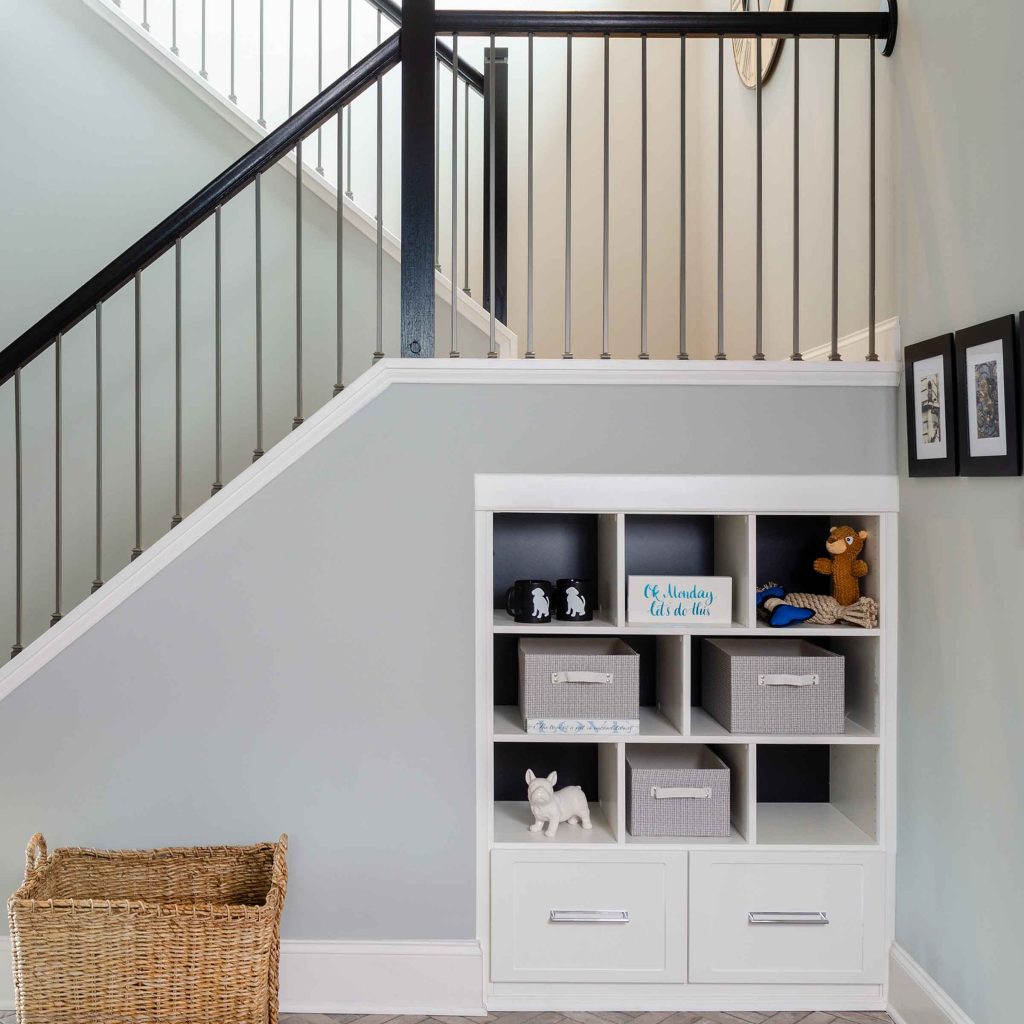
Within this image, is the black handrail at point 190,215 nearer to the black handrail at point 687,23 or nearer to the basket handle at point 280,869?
the black handrail at point 687,23

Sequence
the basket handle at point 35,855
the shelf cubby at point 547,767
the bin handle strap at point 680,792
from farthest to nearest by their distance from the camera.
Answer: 1. the shelf cubby at point 547,767
2. the bin handle strap at point 680,792
3. the basket handle at point 35,855

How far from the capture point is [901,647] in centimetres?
218

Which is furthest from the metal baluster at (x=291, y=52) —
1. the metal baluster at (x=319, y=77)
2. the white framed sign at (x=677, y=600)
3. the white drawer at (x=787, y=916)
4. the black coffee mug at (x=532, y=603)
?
the white drawer at (x=787, y=916)

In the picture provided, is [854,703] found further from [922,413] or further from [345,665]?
[345,665]

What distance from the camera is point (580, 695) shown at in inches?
86.9

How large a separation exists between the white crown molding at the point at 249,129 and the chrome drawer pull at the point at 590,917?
168 centimetres

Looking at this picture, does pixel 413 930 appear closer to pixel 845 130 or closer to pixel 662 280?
pixel 845 130

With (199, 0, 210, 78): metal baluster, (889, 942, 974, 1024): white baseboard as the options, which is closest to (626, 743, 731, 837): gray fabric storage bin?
(889, 942, 974, 1024): white baseboard

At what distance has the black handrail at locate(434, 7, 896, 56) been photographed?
217 cm

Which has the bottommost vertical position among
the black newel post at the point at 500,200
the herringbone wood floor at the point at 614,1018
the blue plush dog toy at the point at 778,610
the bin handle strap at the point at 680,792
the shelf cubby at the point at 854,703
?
the herringbone wood floor at the point at 614,1018

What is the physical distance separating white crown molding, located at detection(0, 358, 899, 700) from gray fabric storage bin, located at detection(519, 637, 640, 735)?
0.65 meters

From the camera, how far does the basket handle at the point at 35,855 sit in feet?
6.54

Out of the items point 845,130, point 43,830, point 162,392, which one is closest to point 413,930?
point 43,830

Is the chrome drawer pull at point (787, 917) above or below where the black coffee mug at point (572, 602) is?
below
